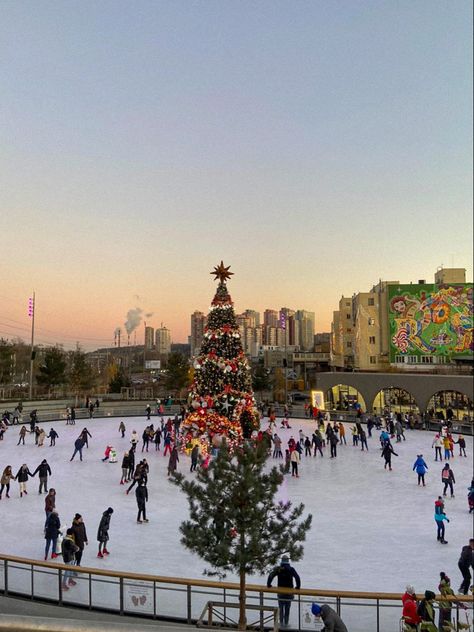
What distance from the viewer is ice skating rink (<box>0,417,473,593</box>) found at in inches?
360

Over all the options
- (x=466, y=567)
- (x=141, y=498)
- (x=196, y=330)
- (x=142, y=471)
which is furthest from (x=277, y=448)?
(x=196, y=330)

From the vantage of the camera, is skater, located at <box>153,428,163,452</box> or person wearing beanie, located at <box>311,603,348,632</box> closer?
person wearing beanie, located at <box>311,603,348,632</box>

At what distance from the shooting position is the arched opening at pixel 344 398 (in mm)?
38312

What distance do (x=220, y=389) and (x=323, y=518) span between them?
28.5ft

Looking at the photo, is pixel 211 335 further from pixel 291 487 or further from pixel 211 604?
pixel 211 604

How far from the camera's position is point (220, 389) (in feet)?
66.3

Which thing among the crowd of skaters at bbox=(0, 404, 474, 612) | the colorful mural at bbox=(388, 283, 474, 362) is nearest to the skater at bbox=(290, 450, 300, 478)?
the crowd of skaters at bbox=(0, 404, 474, 612)

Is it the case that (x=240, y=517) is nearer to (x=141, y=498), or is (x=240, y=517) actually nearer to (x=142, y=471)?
(x=141, y=498)

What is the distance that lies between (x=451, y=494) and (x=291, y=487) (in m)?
4.99

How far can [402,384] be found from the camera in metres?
35.0

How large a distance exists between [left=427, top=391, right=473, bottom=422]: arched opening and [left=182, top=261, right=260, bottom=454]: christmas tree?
18164mm

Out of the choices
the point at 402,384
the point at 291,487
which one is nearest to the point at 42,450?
the point at 291,487

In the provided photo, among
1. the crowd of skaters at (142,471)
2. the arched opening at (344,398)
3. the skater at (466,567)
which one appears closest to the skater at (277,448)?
the crowd of skaters at (142,471)

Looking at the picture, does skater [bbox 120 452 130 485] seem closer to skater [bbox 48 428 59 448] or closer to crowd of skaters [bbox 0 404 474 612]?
crowd of skaters [bbox 0 404 474 612]
